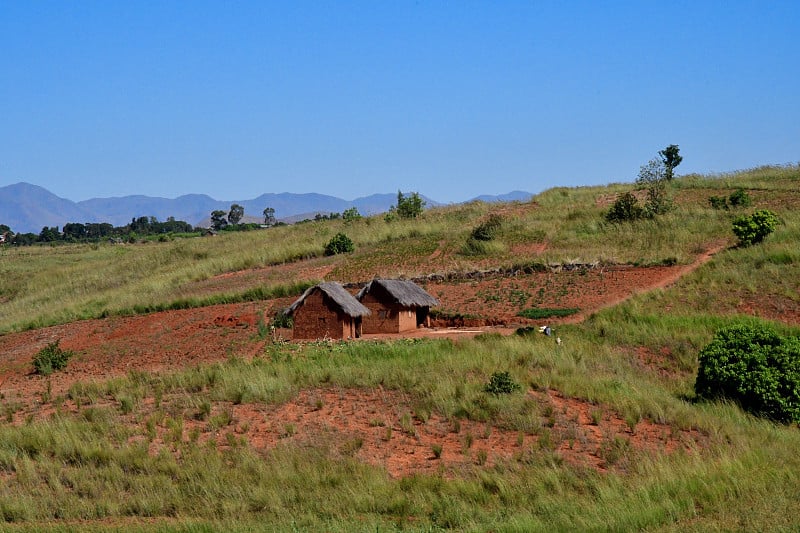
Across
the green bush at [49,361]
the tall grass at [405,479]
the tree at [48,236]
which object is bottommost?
the tall grass at [405,479]

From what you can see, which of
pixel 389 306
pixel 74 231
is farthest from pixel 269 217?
pixel 389 306

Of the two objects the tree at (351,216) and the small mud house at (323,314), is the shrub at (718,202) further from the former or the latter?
the tree at (351,216)

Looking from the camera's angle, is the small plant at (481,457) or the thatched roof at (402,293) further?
the thatched roof at (402,293)

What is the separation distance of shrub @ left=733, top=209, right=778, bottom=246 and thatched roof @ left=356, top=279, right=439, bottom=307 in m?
11.2

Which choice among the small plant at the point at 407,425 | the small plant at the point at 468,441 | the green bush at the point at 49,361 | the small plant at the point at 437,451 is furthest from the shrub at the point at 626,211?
the small plant at the point at 437,451

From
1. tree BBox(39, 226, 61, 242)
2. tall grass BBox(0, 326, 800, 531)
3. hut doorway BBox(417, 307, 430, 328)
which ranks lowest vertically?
tall grass BBox(0, 326, 800, 531)

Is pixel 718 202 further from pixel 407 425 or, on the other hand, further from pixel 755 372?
pixel 407 425

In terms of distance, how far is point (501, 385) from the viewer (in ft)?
48.6

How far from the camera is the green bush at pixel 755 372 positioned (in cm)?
1530

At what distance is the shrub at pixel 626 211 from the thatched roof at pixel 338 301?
16.8m

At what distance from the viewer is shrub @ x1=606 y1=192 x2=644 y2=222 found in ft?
123

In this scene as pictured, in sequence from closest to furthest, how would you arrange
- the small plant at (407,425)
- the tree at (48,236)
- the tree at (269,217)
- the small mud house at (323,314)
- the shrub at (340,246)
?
the small plant at (407,425) → the small mud house at (323,314) → the shrub at (340,246) → the tree at (48,236) → the tree at (269,217)

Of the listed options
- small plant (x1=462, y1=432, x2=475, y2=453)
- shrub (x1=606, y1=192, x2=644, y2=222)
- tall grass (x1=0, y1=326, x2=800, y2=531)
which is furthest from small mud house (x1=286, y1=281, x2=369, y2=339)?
shrub (x1=606, y1=192, x2=644, y2=222)

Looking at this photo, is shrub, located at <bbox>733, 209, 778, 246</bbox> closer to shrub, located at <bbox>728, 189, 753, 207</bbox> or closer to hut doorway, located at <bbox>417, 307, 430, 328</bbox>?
shrub, located at <bbox>728, 189, 753, 207</bbox>
